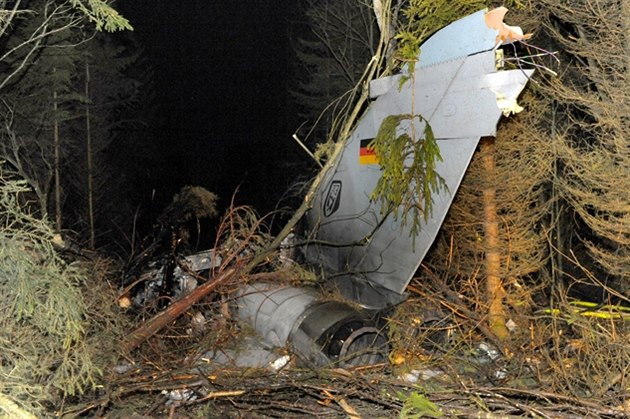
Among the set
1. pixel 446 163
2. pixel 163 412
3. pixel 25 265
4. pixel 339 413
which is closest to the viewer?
pixel 25 265

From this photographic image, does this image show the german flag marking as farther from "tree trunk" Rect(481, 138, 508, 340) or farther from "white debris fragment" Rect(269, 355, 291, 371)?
"white debris fragment" Rect(269, 355, 291, 371)

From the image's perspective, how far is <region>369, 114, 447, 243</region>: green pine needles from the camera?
5.66 metres

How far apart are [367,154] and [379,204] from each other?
653 millimetres

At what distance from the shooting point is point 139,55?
24250 mm

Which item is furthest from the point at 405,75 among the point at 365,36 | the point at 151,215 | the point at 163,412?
the point at 151,215

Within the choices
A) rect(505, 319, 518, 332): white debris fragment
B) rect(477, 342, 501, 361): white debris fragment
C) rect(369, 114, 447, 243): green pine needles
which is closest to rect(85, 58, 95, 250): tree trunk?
rect(505, 319, 518, 332): white debris fragment

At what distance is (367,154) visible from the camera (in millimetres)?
6730

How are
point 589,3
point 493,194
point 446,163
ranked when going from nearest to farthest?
point 446,163 → point 589,3 → point 493,194

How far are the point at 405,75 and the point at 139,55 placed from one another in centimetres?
2051

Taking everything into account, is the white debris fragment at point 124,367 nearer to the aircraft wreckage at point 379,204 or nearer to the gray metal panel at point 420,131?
the aircraft wreckage at point 379,204

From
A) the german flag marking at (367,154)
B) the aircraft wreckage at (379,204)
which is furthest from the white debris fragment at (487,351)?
the german flag marking at (367,154)

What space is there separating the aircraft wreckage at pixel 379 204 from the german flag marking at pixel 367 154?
0.07 ft

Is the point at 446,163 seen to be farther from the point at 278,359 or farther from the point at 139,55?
the point at 139,55

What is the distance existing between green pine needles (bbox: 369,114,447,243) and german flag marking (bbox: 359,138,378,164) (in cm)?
37
